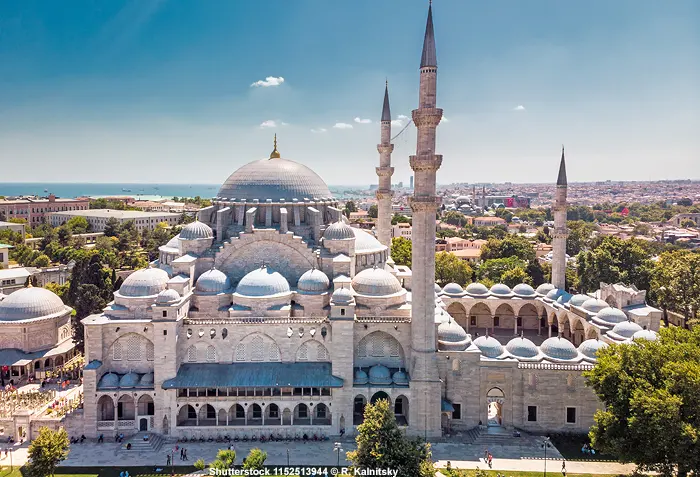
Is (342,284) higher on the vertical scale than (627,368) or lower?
higher

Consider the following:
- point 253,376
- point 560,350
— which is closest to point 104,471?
point 253,376

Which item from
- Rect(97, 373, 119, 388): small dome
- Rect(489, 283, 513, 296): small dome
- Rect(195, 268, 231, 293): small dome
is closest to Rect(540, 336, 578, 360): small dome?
Rect(489, 283, 513, 296): small dome

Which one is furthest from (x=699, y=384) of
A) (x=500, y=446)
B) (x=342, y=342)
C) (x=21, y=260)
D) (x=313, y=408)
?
(x=21, y=260)

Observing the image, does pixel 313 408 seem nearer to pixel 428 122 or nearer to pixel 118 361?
pixel 118 361

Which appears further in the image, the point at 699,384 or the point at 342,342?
the point at 342,342

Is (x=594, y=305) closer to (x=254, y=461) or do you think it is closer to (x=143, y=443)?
(x=254, y=461)

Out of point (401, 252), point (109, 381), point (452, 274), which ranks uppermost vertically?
point (401, 252)
